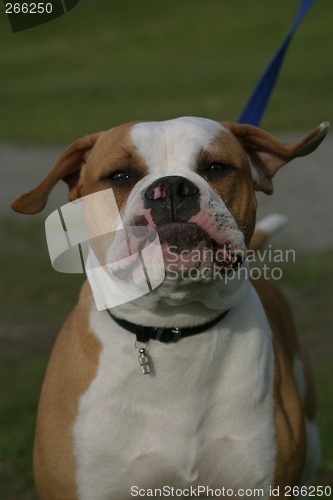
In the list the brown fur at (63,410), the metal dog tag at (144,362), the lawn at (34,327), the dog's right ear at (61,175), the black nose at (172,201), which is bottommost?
the lawn at (34,327)

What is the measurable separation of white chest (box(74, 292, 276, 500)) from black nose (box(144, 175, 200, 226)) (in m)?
0.59

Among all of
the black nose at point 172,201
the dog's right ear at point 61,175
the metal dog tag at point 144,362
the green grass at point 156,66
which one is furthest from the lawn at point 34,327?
the green grass at point 156,66

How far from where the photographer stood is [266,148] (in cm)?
314

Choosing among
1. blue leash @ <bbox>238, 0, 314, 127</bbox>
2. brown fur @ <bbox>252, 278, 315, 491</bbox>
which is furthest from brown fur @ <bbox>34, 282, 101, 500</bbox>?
blue leash @ <bbox>238, 0, 314, 127</bbox>

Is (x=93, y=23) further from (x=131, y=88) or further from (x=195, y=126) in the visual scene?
(x=195, y=126)

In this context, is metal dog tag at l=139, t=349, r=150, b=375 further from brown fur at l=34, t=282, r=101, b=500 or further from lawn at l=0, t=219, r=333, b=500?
lawn at l=0, t=219, r=333, b=500

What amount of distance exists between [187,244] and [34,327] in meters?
3.84

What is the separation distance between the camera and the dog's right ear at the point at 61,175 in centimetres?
295

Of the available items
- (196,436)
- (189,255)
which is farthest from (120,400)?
(189,255)

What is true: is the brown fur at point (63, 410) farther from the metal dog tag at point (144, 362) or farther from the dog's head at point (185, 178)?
the dog's head at point (185, 178)

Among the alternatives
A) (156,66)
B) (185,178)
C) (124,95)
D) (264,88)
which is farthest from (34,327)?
(156,66)

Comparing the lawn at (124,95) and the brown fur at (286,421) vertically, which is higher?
the brown fur at (286,421)

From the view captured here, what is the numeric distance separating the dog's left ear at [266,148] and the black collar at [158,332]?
2.46 ft

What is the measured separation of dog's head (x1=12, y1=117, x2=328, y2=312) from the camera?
249cm
